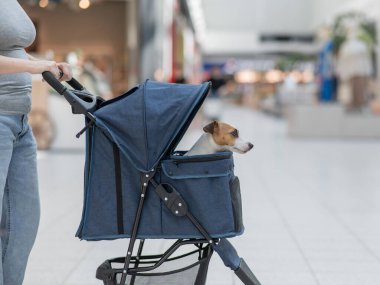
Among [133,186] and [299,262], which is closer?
[133,186]

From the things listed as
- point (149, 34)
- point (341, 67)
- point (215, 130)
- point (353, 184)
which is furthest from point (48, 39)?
point (215, 130)

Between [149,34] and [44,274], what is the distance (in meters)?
10.0

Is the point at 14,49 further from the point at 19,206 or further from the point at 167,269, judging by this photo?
the point at 167,269

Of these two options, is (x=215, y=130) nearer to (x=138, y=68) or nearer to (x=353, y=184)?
(x=353, y=184)

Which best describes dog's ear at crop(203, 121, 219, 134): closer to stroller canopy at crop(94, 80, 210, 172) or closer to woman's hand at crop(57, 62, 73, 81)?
stroller canopy at crop(94, 80, 210, 172)

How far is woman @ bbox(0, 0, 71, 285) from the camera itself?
2379 mm

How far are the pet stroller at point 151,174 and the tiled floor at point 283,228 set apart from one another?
41.0 inches

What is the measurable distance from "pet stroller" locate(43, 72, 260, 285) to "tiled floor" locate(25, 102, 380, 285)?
1.04 metres

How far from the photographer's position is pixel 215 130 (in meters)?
2.54

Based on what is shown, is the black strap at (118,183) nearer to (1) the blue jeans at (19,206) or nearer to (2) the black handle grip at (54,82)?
(2) the black handle grip at (54,82)

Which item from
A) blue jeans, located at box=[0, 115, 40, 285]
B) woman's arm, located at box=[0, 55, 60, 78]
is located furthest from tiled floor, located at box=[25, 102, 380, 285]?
woman's arm, located at box=[0, 55, 60, 78]

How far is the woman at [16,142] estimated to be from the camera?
2.38 metres

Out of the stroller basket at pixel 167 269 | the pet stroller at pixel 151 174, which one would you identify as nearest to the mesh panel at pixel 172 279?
the stroller basket at pixel 167 269

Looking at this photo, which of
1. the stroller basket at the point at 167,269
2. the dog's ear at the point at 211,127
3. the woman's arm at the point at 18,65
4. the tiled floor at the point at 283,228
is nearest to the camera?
the woman's arm at the point at 18,65
